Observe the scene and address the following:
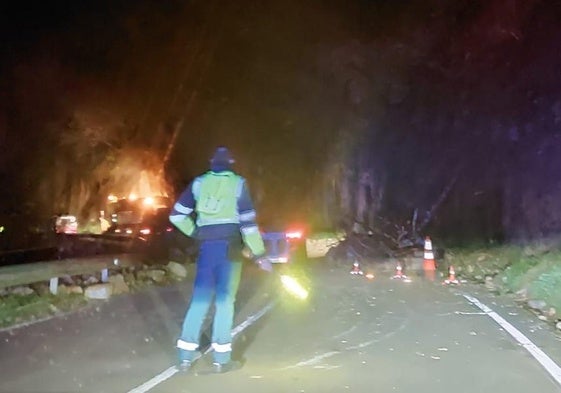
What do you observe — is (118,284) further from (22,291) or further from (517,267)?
(517,267)

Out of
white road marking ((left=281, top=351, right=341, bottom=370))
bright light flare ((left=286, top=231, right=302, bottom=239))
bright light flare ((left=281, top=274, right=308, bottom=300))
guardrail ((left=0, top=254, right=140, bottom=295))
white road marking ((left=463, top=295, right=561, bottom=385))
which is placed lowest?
white road marking ((left=281, top=351, right=341, bottom=370))

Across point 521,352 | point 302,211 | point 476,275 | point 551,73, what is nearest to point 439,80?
point 551,73

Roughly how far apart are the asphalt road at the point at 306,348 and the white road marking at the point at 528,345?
0.09 meters

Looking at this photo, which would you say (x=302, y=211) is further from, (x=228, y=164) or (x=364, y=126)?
(x=228, y=164)

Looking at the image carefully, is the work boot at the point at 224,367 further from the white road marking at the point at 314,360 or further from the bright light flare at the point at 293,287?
the bright light flare at the point at 293,287

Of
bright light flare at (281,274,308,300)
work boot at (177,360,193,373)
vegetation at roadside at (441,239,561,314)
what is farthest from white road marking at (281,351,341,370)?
bright light flare at (281,274,308,300)

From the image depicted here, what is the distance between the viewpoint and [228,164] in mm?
9008

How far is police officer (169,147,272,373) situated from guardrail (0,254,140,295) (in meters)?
6.11

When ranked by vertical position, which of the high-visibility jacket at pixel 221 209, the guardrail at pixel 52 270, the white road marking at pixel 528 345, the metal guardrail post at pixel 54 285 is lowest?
the white road marking at pixel 528 345

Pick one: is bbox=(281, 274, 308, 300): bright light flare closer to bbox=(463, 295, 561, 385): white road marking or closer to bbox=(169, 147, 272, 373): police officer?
bbox=(463, 295, 561, 385): white road marking

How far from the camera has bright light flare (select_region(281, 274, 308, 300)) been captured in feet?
54.9

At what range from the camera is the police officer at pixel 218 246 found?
880cm

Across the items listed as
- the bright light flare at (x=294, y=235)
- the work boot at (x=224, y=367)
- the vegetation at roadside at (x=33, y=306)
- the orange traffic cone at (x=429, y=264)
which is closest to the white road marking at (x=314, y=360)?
the work boot at (x=224, y=367)

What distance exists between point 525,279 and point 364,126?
58.2 feet
